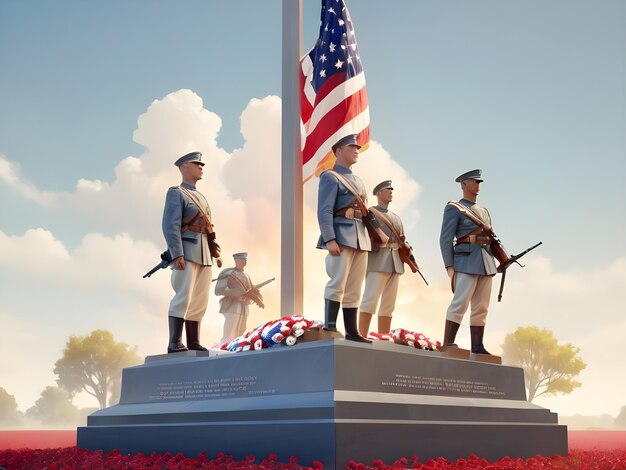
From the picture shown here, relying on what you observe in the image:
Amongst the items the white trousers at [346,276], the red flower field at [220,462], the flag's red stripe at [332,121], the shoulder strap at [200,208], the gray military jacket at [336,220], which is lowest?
the red flower field at [220,462]

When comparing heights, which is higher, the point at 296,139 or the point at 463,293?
the point at 296,139

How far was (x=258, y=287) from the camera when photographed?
13.7 m

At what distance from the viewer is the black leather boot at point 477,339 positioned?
8750 millimetres

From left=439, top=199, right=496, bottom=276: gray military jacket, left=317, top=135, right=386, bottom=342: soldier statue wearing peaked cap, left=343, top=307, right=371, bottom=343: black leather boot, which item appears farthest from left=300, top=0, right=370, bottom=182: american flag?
left=343, top=307, right=371, bottom=343: black leather boot

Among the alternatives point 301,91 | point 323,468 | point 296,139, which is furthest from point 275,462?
point 301,91

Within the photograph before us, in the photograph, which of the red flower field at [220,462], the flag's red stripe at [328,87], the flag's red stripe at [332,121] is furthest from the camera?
the flag's red stripe at [328,87]

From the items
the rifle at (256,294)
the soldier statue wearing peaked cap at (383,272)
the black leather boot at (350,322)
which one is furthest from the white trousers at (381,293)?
the rifle at (256,294)

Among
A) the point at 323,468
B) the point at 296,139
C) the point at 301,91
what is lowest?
the point at 323,468

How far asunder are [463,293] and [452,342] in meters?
0.56

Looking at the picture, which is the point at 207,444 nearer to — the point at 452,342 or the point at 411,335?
the point at 411,335

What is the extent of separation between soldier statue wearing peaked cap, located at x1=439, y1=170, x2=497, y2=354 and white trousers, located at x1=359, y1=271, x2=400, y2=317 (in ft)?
2.54

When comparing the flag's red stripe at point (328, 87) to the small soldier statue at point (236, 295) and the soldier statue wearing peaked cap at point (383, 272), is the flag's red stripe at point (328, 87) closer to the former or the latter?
the soldier statue wearing peaked cap at point (383, 272)

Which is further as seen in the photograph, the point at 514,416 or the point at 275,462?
the point at 514,416

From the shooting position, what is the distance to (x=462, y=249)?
28.5 feet
